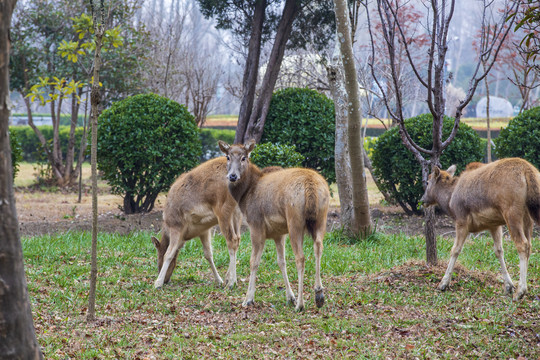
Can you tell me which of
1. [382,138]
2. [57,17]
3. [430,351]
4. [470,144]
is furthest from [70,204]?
[430,351]

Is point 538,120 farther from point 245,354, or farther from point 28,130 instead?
point 28,130

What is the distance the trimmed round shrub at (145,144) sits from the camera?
1183 cm

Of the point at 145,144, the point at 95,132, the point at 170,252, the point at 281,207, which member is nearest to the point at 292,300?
the point at 281,207

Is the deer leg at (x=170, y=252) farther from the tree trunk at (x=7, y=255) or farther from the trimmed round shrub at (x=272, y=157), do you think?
the tree trunk at (x=7, y=255)

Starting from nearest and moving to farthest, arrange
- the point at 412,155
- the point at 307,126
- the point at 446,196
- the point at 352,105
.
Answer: the point at 446,196, the point at 352,105, the point at 412,155, the point at 307,126

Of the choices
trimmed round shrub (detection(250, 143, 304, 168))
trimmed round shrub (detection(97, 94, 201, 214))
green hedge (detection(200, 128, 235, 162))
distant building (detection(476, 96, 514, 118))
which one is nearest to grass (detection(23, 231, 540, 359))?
trimmed round shrub (detection(250, 143, 304, 168))

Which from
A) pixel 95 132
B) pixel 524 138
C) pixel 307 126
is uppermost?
pixel 307 126

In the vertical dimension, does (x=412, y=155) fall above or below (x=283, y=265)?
above

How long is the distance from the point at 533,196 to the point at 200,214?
402 cm

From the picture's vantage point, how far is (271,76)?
13.2 m

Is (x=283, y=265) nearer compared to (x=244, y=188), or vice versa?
(x=283, y=265)

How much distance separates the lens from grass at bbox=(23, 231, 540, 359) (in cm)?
480

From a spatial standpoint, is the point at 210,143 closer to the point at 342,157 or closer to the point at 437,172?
the point at 342,157

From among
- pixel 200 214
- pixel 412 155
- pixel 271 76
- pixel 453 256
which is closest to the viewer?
pixel 453 256
